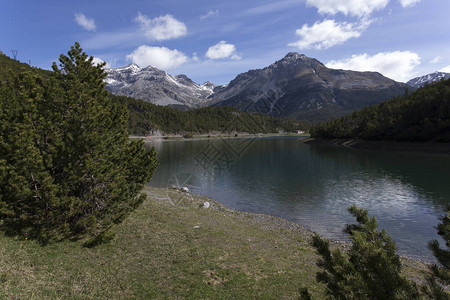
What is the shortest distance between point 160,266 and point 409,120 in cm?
12444

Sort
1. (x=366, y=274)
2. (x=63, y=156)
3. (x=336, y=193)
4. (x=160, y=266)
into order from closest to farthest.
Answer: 1. (x=366, y=274)
2. (x=160, y=266)
3. (x=63, y=156)
4. (x=336, y=193)

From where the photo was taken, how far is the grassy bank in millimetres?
9484

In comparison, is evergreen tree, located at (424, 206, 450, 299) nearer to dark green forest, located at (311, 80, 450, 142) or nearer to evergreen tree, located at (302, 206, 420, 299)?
evergreen tree, located at (302, 206, 420, 299)

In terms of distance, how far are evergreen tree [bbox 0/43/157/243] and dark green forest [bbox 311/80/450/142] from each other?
108634 mm

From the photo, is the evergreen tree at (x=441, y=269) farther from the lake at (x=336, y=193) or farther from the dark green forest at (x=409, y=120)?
the dark green forest at (x=409, y=120)

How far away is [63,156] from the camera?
12.6 meters

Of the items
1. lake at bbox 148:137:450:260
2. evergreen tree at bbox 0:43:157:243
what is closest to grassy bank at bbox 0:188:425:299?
evergreen tree at bbox 0:43:157:243

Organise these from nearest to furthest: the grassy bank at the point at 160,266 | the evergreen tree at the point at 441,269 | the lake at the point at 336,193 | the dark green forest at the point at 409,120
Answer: the evergreen tree at the point at 441,269 < the grassy bank at the point at 160,266 < the lake at the point at 336,193 < the dark green forest at the point at 409,120

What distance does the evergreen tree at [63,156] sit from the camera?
11258mm

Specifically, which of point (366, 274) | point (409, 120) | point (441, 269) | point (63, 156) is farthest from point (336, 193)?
point (409, 120)

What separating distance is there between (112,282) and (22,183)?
18.3ft

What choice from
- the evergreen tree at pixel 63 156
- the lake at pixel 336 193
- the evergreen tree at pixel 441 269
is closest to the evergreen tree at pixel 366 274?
the evergreen tree at pixel 441 269

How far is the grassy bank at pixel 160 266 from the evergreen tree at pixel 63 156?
123 cm

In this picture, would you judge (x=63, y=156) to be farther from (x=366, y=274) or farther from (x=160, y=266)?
(x=366, y=274)
